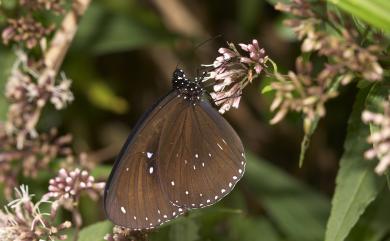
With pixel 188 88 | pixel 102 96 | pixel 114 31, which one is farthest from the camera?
pixel 102 96

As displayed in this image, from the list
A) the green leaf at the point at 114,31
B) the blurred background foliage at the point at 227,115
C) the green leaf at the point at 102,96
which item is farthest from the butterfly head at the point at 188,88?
the green leaf at the point at 102,96

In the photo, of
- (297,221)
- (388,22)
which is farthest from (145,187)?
(297,221)

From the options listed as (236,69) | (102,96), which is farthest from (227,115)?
(236,69)

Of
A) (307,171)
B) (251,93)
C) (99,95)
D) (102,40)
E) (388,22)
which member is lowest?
(307,171)

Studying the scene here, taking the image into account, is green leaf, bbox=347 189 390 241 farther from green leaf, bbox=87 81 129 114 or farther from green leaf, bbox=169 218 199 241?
green leaf, bbox=87 81 129 114

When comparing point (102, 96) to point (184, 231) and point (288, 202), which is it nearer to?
point (288, 202)

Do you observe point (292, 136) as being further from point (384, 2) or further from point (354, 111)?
point (384, 2)
